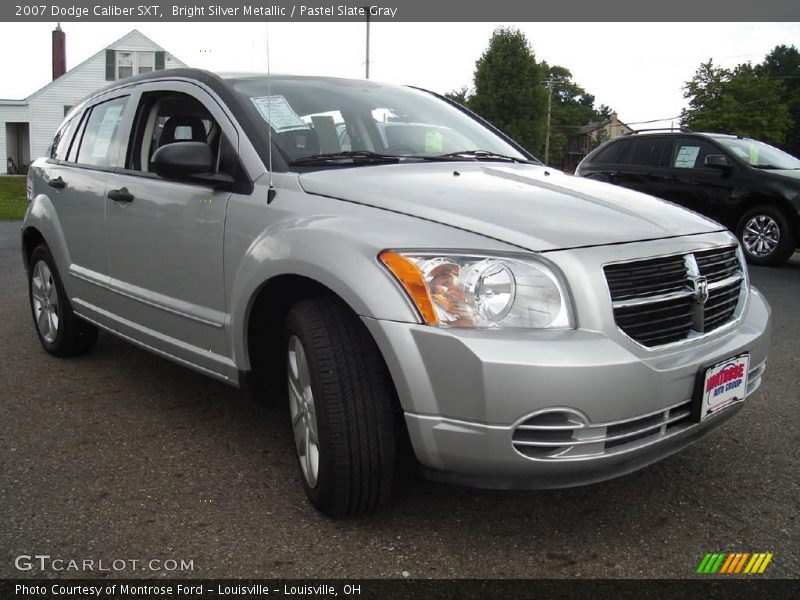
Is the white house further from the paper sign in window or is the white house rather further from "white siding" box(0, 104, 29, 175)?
the paper sign in window

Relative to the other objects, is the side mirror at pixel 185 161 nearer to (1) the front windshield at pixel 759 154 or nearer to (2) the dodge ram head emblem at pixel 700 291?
(2) the dodge ram head emblem at pixel 700 291

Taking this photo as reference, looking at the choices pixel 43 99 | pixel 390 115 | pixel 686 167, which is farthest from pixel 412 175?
pixel 43 99

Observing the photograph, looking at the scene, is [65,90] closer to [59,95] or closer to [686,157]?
[59,95]

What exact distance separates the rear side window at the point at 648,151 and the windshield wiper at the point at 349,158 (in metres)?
7.66

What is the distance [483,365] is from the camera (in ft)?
6.75

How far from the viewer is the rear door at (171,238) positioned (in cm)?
298

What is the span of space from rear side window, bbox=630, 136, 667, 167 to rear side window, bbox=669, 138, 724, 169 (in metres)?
0.19

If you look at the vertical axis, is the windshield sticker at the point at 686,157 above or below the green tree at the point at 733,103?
below

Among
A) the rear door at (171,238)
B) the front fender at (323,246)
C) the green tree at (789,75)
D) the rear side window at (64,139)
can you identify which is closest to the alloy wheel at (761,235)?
the rear door at (171,238)

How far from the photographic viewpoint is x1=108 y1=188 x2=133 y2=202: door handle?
3.48 m

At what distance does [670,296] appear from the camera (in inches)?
93.0

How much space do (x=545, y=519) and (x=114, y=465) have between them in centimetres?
173

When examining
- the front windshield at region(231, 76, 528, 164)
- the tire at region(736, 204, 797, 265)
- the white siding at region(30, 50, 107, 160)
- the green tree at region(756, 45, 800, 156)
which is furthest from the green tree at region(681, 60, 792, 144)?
the front windshield at region(231, 76, 528, 164)

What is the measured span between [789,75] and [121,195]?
85802mm
